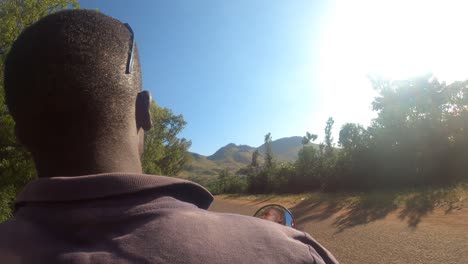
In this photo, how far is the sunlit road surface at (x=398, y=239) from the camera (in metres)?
7.56

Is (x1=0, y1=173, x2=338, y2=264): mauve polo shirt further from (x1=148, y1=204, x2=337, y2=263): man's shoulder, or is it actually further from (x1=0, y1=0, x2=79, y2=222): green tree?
(x1=0, y1=0, x2=79, y2=222): green tree

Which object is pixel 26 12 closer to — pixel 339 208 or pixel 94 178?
pixel 94 178

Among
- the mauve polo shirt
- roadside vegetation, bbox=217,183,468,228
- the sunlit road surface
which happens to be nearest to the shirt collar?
the mauve polo shirt

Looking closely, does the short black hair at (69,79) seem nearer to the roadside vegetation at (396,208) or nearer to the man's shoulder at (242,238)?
the man's shoulder at (242,238)

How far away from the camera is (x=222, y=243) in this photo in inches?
37.9

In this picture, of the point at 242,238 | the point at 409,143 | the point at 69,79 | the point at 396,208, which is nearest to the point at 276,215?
the point at 242,238

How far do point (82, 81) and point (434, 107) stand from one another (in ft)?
84.6

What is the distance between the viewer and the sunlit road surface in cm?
756

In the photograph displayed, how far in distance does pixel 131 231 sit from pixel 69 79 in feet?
1.89

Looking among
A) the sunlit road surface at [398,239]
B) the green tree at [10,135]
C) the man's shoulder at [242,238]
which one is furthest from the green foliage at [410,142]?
the man's shoulder at [242,238]

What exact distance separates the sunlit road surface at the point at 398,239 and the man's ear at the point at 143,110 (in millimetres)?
7406

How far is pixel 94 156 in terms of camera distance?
118 centimetres

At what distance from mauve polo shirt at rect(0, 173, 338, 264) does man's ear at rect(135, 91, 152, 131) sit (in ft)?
1.23

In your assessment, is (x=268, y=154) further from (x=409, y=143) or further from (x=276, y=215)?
(x=276, y=215)
